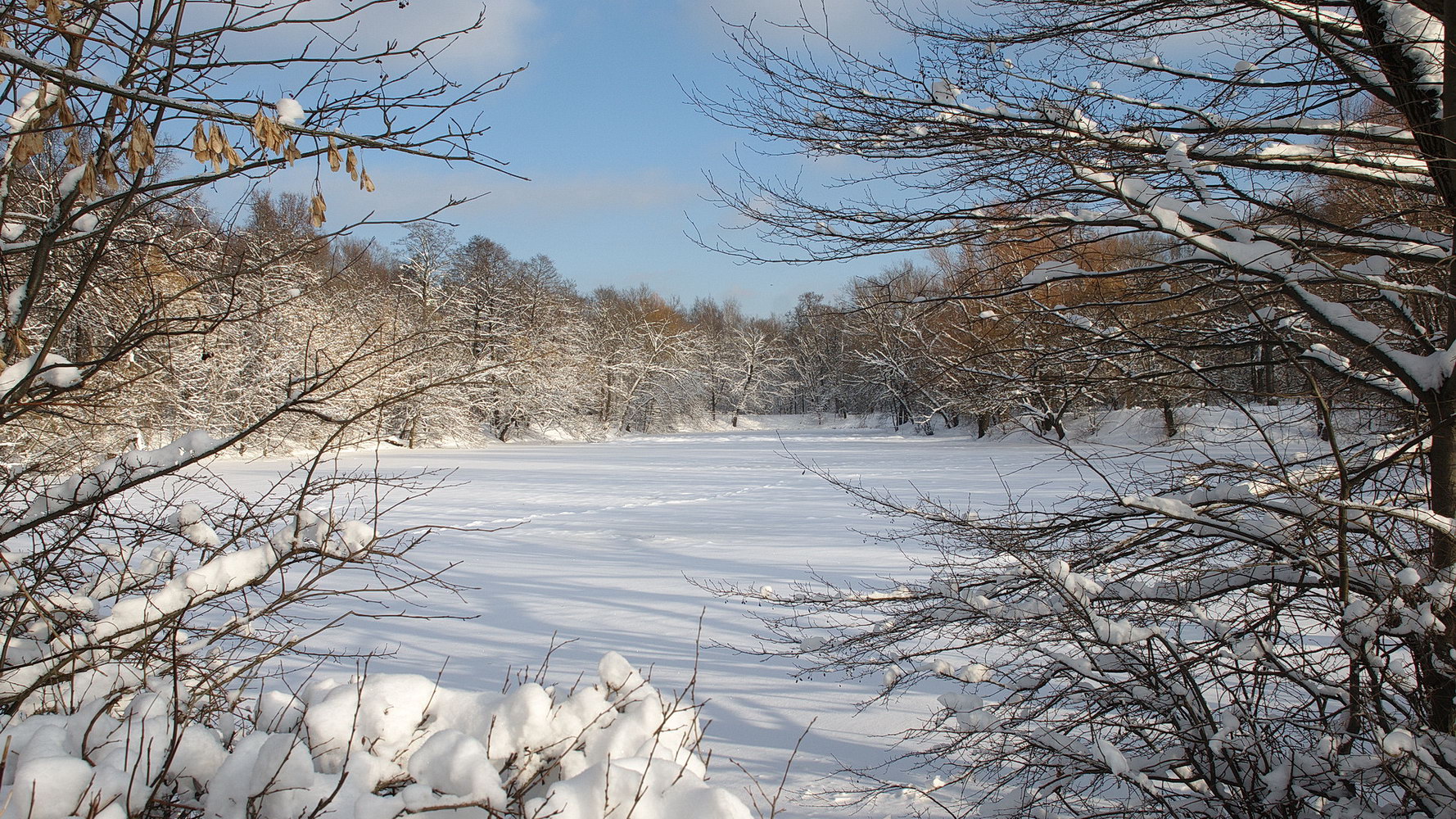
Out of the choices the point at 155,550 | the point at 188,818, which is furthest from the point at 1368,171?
the point at 155,550

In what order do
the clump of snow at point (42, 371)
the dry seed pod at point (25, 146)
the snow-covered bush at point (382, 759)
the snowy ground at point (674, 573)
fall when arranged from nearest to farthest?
the snow-covered bush at point (382, 759), the dry seed pod at point (25, 146), the clump of snow at point (42, 371), the snowy ground at point (674, 573)

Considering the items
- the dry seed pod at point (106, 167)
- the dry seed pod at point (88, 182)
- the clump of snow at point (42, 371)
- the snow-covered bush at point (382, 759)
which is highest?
the dry seed pod at point (106, 167)

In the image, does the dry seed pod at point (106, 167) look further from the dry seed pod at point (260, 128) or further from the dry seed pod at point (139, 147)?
the dry seed pod at point (260, 128)

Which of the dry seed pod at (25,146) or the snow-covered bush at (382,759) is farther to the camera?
the dry seed pod at (25,146)

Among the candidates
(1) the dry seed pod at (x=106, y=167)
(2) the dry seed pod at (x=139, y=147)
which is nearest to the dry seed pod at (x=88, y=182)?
(1) the dry seed pod at (x=106, y=167)

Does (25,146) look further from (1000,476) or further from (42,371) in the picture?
(1000,476)

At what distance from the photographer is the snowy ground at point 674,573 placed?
474 cm

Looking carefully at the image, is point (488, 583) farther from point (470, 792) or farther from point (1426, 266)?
point (1426, 266)

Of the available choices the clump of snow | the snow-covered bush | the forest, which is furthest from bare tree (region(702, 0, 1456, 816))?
the clump of snow

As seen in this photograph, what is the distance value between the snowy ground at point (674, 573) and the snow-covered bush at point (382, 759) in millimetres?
845

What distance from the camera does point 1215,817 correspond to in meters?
2.74

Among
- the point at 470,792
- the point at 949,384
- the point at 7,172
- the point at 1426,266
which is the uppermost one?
the point at 7,172

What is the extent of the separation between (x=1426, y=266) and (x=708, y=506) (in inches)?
426

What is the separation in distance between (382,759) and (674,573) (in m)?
6.67
